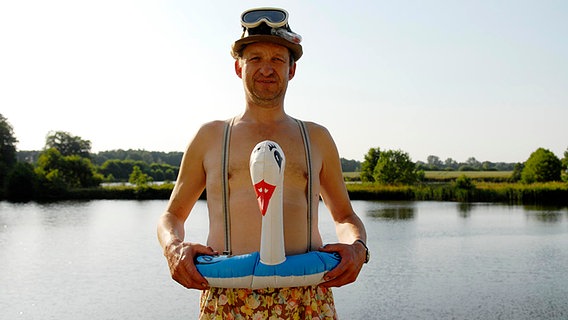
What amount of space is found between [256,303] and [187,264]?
323 mm

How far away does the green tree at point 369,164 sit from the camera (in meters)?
44.1

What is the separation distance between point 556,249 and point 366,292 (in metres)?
9.55

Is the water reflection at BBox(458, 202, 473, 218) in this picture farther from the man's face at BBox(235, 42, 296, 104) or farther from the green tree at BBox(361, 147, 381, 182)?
the man's face at BBox(235, 42, 296, 104)

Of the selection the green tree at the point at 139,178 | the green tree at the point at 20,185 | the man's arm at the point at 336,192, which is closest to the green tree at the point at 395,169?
the green tree at the point at 139,178

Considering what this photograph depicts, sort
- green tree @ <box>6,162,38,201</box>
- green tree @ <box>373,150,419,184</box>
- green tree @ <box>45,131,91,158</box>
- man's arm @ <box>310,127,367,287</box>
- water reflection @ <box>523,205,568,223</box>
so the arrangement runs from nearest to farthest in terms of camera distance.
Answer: man's arm @ <box>310,127,367,287</box> → water reflection @ <box>523,205,568,223</box> → green tree @ <box>373,150,419,184</box> → green tree @ <box>6,162,38,201</box> → green tree @ <box>45,131,91,158</box>

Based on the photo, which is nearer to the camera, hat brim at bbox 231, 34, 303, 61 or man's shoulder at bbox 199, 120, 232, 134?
hat brim at bbox 231, 34, 303, 61

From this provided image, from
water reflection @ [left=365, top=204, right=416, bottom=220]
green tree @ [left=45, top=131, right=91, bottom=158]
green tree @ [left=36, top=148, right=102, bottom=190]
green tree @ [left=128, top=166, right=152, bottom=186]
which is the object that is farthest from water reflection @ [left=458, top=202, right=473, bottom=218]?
green tree @ [left=45, top=131, right=91, bottom=158]

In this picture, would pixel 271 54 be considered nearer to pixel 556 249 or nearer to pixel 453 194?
pixel 556 249

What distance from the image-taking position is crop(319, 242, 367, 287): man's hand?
2096 mm

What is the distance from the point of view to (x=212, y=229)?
7.86ft

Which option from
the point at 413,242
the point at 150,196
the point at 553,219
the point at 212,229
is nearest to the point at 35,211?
the point at 150,196

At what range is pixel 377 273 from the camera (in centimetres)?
1508

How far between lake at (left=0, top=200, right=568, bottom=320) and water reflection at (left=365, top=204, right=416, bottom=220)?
224 centimetres

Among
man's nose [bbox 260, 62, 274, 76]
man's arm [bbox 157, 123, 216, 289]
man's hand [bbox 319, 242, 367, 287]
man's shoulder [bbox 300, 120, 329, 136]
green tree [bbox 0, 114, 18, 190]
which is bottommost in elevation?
man's hand [bbox 319, 242, 367, 287]
